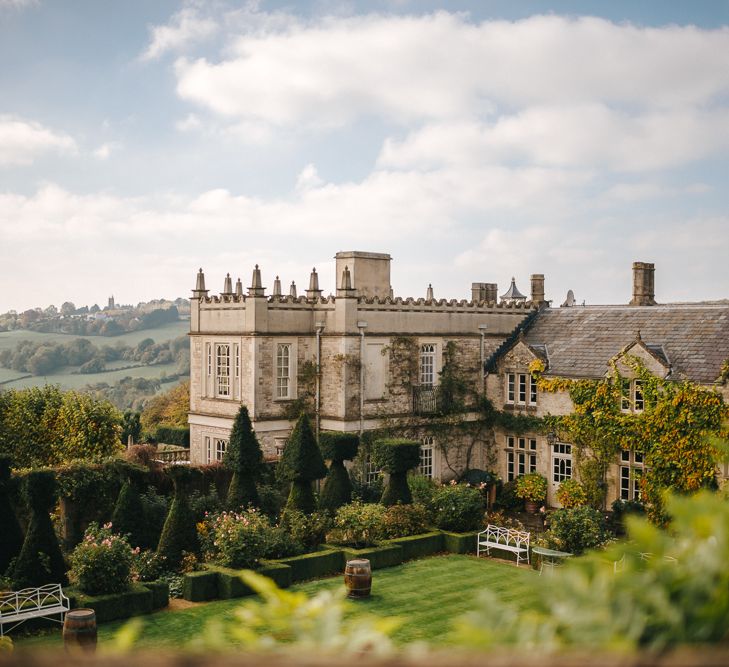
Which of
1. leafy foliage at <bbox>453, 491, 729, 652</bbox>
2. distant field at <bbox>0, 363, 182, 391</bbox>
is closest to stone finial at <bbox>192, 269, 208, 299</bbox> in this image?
leafy foliage at <bbox>453, 491, 729, 652</bbox>

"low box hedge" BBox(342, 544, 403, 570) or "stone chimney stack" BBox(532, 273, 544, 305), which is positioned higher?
"stone chimney stack" BBox(532, 273, 544, 305)

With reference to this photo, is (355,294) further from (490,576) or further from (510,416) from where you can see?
(490,576)

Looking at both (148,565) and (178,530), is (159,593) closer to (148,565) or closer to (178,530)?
(148,565)

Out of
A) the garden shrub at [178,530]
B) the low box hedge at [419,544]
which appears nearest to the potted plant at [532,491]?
the low box hedge at [419,544]

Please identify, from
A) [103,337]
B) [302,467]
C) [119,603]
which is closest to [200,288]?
[302,467]

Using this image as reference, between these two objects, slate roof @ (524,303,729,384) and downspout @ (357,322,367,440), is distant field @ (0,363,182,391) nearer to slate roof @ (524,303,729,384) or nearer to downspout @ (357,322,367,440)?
downspout @ (357,322,367,440)

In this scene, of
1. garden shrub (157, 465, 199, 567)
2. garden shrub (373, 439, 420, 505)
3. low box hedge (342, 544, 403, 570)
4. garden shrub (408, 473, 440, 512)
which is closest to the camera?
garden shrub (157, 465, 199, 567)

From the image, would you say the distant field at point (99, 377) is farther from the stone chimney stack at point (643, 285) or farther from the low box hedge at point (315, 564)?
the low box hedge at point (315, 564)

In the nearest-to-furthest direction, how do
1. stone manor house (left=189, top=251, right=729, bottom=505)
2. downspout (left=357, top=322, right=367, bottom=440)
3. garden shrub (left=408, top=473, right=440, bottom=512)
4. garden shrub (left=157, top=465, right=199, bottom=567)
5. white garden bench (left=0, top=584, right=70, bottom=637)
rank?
white garden bench (left=0, top=584, right=70, bottom=637)
garden shrub (left=157, top=465, right=199, bottom=567)
garden shrub (left=408, top=473, right=440, bottom=512)
stone manor house (left=189, top=251, right=729, bottom=505)
downspout (left=357, top=322, right=367, bottom=440)

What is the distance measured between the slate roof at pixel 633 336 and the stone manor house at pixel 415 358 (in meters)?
0.05

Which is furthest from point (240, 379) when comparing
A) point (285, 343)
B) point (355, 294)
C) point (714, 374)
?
point (714, 374)

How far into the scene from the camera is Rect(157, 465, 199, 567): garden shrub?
65.1 feet

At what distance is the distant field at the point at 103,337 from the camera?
305ft

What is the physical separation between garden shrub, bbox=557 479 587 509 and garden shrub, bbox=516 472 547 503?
26.8 inches
